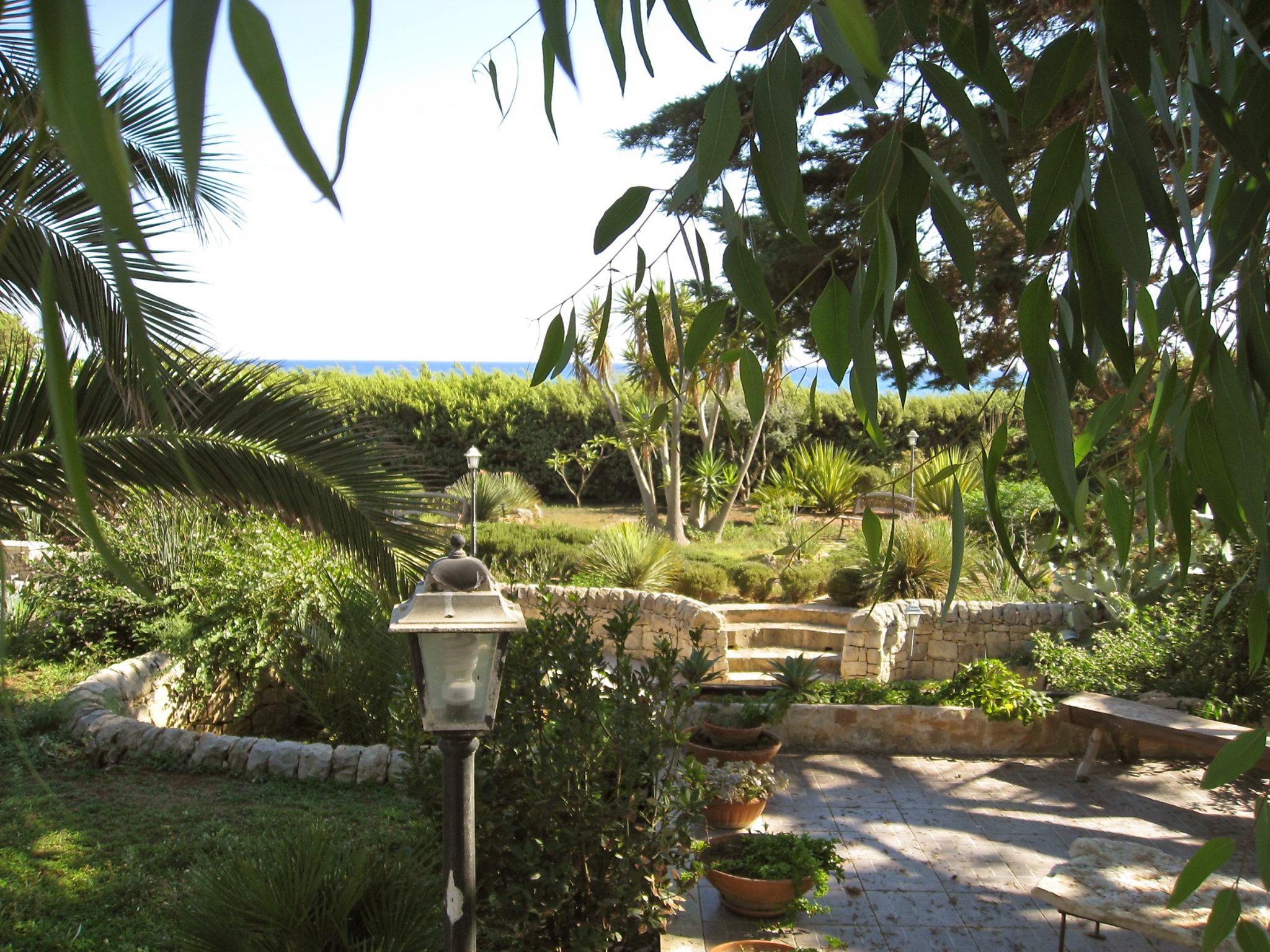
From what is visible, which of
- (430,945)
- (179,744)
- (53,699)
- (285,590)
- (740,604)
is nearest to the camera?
(430,945)

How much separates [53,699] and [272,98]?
702 centimetres

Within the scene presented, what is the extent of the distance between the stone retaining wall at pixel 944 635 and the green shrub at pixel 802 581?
1.29 metres

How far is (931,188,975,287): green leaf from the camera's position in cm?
111

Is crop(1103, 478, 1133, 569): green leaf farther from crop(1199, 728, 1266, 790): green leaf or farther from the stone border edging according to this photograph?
the stone border edging

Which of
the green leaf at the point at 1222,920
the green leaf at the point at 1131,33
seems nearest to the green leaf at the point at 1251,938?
the green leaf at the point at 1222,920

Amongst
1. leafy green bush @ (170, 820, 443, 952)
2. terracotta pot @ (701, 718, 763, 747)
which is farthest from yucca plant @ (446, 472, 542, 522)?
leafy green bush @ (170, 820, 443, 952)

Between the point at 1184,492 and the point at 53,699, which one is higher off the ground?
the point at 1184,492

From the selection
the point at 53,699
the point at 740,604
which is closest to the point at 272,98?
the point at 53,699

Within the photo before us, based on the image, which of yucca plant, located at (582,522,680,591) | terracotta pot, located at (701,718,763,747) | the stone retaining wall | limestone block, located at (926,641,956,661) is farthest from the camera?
yucca plant, located at (582,522,680,591)

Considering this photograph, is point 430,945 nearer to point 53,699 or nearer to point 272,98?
point 272,98

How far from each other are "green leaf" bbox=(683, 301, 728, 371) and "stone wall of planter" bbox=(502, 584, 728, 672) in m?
7.35

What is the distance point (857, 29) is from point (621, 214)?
0.77 metres

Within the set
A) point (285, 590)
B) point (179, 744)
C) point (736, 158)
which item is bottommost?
point (179, 744)

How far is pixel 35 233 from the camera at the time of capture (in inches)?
136
